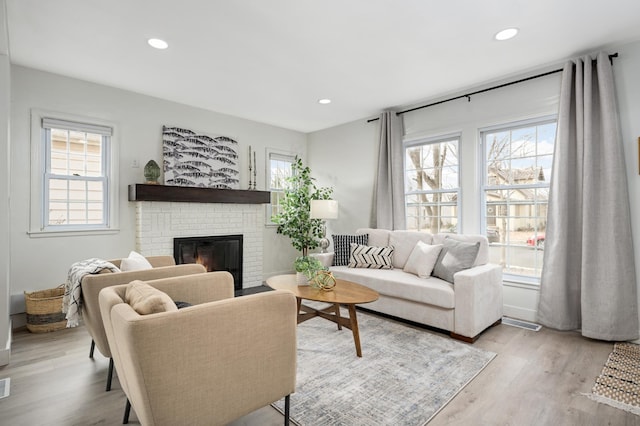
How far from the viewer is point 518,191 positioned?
3.64 metres

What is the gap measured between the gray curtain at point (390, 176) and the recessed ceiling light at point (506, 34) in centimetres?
187

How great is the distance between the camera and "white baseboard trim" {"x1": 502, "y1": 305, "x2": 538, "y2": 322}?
3.39 metres

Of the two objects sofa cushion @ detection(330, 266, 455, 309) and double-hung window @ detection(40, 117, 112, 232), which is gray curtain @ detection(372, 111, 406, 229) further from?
double-hung window @ detection(40, 117, 112, 232)

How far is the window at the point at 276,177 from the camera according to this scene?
5447mm

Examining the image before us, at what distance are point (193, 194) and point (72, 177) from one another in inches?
50.0

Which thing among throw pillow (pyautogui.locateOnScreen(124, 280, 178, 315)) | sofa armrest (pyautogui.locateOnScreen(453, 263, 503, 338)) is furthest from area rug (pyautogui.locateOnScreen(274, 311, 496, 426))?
throw pillow (pyautogui.locateOnScreen(124, 280, 178, 315))

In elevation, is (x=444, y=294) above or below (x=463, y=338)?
above

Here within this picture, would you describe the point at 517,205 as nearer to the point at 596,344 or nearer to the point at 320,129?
the point at 596,344

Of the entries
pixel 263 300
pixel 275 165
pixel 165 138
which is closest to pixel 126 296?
pixel 263 300

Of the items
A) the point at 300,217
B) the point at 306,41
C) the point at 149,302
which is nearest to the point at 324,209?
the point at 300,217

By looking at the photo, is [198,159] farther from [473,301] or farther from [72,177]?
[473,301]

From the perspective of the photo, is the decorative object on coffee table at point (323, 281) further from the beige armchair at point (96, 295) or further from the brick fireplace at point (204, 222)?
the brick fireplace at point (204, 222)

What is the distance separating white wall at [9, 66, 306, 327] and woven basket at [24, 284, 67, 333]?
0.27 meters

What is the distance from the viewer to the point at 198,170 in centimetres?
452
